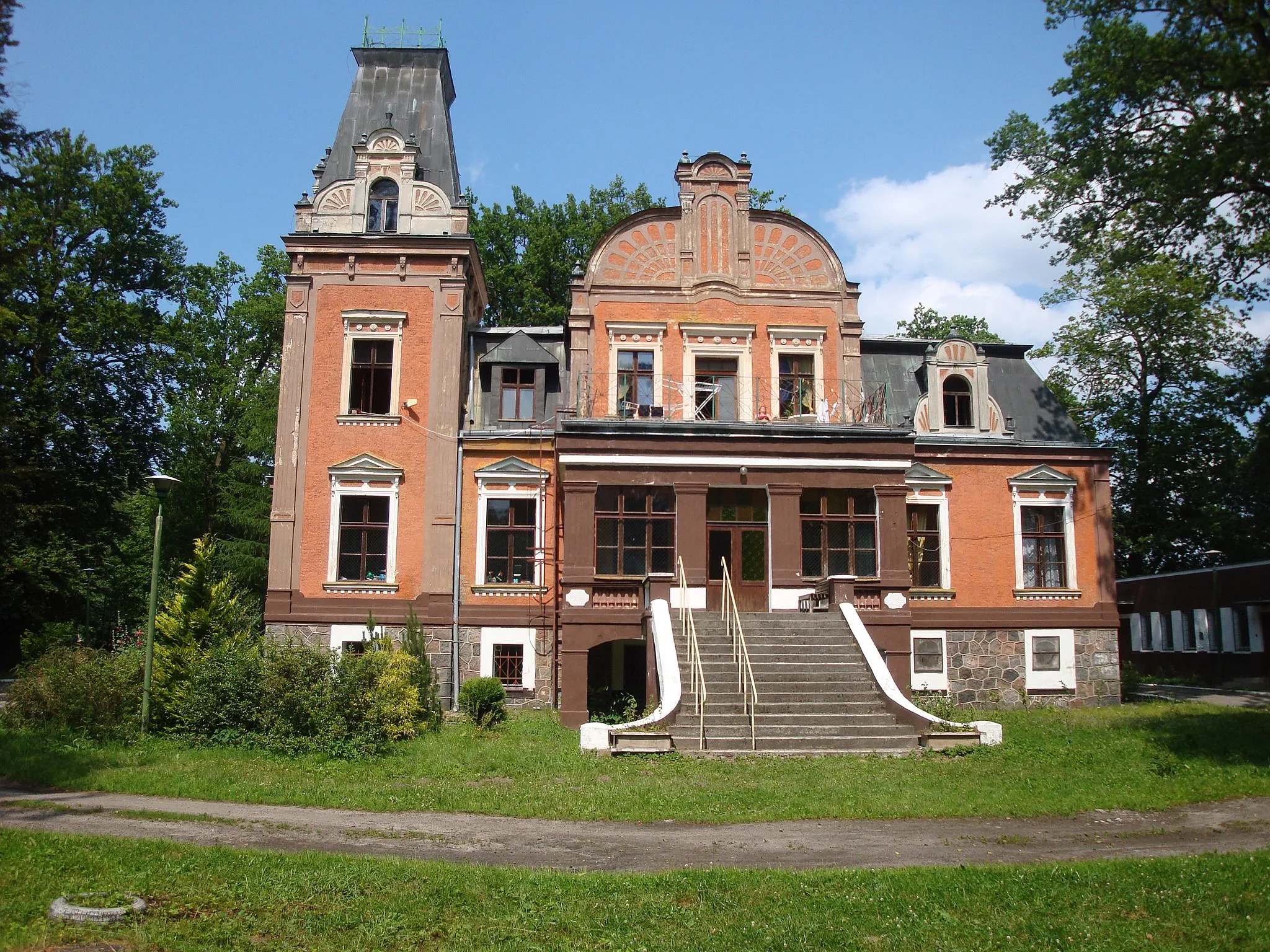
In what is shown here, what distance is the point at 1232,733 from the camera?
1817cm

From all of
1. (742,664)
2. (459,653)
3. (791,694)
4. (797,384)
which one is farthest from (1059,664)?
(459,653)

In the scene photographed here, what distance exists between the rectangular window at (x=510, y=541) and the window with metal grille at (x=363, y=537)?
98.0 inches

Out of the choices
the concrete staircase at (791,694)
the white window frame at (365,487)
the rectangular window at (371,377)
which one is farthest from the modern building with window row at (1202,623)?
the rectangular window at (371,377)

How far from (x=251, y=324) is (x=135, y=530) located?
13.5 metres

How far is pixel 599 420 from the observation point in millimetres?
23406

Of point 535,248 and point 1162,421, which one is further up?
point 535,248

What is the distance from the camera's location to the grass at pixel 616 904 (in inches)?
320

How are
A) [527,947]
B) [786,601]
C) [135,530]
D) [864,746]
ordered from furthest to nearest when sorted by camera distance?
[135,530] → [786,601] → [864,746] → [527,947]

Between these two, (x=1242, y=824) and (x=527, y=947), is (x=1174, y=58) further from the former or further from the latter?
(x=527, y=947)

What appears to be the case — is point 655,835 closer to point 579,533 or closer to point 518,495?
point 579,533

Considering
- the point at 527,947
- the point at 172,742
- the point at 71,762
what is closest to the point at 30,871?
the point at 527,947

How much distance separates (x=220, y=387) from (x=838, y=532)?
26624 mm

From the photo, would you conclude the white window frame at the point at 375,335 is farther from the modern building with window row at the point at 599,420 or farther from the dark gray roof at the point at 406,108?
the dark gray roof at the point at 406,108

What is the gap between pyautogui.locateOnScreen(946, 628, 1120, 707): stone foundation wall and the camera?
86.7 feet
